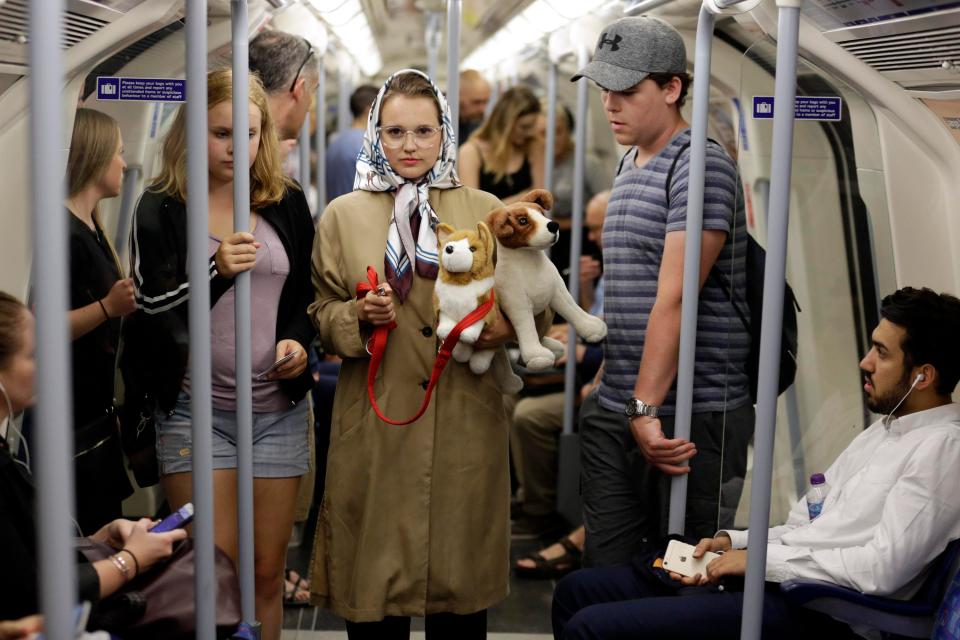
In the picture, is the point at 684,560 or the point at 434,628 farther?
the point at 434,628

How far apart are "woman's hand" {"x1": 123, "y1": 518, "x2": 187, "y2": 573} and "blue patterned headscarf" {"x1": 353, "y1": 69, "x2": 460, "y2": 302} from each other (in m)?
0.91

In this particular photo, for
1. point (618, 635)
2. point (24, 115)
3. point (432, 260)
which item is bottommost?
point (618, 635)

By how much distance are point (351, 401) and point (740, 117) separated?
52.0 inches

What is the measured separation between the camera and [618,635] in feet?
8.99

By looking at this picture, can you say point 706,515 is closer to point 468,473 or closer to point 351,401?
point 468,473

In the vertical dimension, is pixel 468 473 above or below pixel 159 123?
below

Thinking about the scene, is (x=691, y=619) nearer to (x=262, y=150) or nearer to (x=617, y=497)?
(x=617, y=497)

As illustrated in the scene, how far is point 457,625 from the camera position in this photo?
3.12 meters

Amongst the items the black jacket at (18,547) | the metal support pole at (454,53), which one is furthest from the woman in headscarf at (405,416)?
the metal support pole at (454,53)

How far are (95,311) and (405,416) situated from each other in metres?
0.94

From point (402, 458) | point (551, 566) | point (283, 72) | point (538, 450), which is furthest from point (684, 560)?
point (538, 450)

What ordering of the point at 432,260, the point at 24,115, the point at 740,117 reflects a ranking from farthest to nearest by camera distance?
the point at 740,117 → the point at 432,260 → the point at 24,115

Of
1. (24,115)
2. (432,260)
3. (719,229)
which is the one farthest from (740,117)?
(24,115)

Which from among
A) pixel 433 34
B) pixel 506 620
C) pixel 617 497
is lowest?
pixel 506 620
